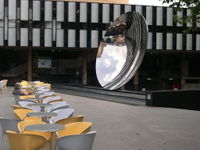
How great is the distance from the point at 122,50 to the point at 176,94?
7253mm

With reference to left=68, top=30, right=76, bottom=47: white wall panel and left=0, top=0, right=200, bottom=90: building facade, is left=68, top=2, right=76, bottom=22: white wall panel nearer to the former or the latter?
left=0, top=0, right=200, bottom=90: building facade

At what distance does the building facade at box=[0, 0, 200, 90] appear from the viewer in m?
29.9

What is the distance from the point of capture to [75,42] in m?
30.9

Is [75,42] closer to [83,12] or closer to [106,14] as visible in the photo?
[83,12]

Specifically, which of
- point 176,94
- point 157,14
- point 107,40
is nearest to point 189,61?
point 157,14

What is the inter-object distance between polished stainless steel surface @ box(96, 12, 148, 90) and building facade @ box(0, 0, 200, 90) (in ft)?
69.7

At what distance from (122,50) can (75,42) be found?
23.0 m

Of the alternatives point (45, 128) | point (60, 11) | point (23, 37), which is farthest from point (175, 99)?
point (23, 37)

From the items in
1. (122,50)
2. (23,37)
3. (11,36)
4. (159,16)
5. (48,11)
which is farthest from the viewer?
(159,16)

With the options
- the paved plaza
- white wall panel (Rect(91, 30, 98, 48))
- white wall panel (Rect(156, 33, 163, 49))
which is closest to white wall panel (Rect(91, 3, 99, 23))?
white wall panel (Rect(91, 30, 98, 48))

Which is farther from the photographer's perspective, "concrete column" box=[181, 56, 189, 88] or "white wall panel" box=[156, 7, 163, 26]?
"concrete column" box=[181, 56, 189, 88]

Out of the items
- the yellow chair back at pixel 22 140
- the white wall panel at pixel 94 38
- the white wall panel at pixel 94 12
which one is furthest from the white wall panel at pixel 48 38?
the yellow chair back at pixel 22 140

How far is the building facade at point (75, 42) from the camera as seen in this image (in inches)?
1179

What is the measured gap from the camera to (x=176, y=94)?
14.5 m
